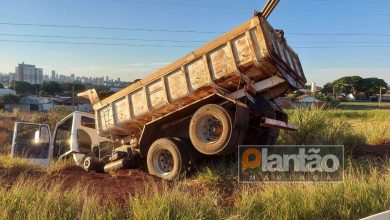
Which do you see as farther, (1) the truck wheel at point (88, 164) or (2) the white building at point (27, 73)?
(2) the white building at point (27, 73)

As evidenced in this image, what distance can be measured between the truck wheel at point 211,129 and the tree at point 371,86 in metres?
128

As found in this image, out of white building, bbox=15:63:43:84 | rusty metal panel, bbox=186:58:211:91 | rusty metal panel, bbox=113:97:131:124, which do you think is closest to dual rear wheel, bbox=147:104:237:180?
rusty metal panel, bbox=186:58:211:91

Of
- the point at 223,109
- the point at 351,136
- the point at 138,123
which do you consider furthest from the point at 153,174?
the point at 351,136

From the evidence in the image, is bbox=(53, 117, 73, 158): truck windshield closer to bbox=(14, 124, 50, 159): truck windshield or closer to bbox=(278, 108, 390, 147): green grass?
bbox=(14, 124, 50, 159): truck windshield

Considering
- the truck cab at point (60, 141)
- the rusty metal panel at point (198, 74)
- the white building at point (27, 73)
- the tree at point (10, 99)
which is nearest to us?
the rusty metal panel at point (198, 74)

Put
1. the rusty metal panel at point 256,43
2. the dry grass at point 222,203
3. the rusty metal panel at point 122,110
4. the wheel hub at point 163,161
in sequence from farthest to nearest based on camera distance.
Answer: the rusty metal panel at point 122,110, the wheel hub at point 163,161, the rusty metal panel at point 256,43, the dry grass at point 222,203

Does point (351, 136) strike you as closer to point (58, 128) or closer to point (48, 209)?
point (58, 128)

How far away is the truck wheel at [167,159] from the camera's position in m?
9.23

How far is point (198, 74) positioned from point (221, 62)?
575 millimetres

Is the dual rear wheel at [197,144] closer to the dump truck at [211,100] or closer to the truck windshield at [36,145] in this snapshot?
the dump truck at [211,100]

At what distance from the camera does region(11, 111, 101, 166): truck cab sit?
475 inches

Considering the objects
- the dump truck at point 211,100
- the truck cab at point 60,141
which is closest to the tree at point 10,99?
the truck cab at point 60,141

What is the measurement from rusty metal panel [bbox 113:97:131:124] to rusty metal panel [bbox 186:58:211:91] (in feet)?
6.45

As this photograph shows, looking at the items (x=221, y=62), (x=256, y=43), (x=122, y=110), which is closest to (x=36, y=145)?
(x=122, y=110)
